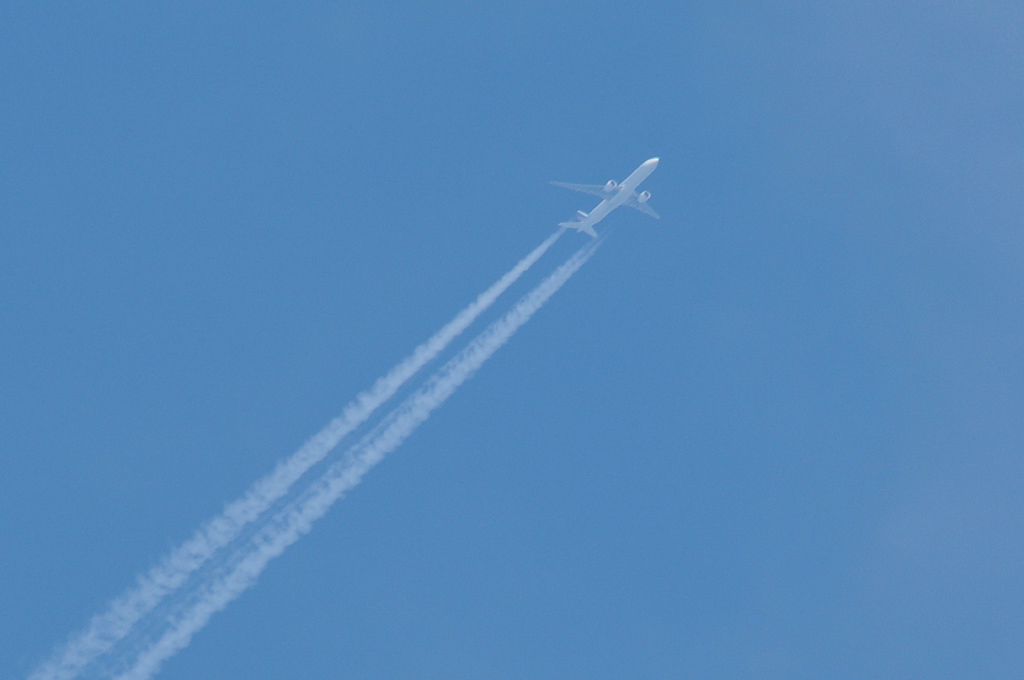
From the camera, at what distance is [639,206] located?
130 metres

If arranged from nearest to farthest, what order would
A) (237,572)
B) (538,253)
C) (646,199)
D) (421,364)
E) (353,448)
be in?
(237,572) → (353,448) → (421,364) → (538,253) → (646,199)

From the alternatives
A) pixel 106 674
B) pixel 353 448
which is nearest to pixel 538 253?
pixel 353 448

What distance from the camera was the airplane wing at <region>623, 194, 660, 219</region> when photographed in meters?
129

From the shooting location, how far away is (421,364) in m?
112

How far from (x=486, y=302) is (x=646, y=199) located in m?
20.9

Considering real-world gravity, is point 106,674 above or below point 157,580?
Answer: below

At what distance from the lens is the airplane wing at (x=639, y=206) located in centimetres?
12912

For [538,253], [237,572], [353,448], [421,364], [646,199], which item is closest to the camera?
[237,572]

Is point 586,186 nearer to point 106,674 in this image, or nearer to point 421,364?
point 421,364

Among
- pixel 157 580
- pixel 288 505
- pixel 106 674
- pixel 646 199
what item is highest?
pixel 646 199

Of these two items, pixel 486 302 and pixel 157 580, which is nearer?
pixel 157 580

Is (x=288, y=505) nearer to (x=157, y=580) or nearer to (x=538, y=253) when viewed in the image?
(x=157, y=580)

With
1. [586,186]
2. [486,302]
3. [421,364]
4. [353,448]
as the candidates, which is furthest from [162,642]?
[586,186]

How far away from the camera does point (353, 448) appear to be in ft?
346
